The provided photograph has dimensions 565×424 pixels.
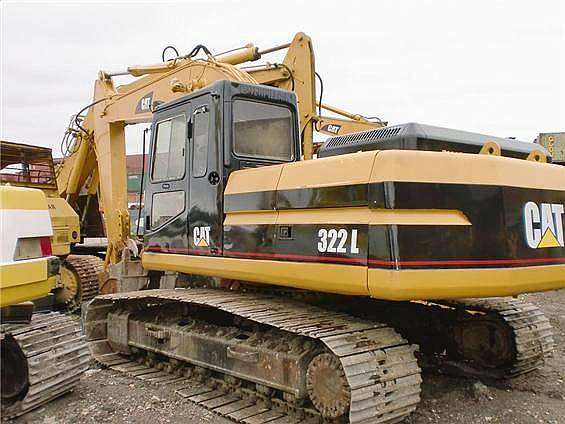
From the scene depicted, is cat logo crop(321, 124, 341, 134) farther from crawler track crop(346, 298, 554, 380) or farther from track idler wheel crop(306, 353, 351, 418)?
track idler wheel crop(306, 353, 351, 418)

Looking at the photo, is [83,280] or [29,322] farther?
[83,280]

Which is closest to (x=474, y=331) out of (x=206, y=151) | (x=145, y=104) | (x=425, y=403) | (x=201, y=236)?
(x=425, y=403)

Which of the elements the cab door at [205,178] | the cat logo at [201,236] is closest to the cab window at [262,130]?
the cab door at [205,178]

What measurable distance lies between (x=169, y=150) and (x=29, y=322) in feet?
7.49

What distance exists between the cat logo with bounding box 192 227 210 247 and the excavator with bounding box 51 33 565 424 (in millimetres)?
22

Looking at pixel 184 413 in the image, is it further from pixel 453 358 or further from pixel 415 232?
pixel 453 358

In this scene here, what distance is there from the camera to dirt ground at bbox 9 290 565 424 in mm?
4340

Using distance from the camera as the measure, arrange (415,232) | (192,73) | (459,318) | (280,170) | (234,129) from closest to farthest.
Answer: (415,232)
(280,170)
(234,129)
(459,318)
(192,73)

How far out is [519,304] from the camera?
546 cm

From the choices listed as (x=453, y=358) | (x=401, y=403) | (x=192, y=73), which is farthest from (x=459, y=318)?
(x=192, y=73)

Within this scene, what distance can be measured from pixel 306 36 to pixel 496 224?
4585 mm

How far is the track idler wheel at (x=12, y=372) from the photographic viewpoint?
4.35 meters

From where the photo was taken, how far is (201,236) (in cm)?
511

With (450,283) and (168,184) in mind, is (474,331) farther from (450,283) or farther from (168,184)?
(168,184)
